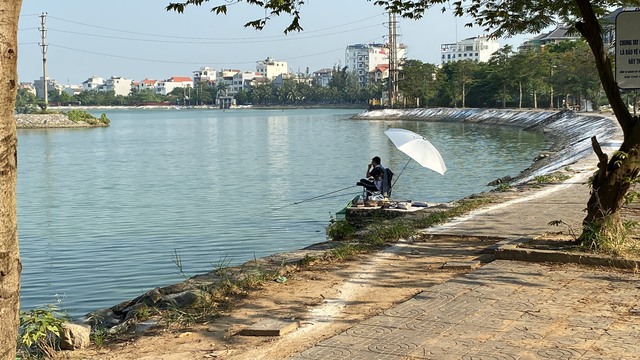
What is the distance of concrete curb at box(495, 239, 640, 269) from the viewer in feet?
26.7

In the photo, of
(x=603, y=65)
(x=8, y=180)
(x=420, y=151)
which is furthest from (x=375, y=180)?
(x=8, y=180)

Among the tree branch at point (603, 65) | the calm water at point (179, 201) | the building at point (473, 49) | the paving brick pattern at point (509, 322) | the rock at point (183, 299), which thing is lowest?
the calm water at point (179, 201)

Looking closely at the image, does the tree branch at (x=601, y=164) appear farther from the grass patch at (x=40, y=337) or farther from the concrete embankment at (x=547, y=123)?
the concrete embankment at (x=547, y=123)

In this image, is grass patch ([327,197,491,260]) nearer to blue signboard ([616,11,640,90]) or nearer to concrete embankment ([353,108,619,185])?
blue signboard ([616,11,640,90])

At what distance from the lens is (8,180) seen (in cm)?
375

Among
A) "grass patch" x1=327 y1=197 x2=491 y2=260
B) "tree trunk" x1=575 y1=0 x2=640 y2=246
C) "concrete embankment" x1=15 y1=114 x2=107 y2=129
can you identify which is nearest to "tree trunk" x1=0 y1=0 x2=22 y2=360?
"grass patch" x1=327 y1=197 x2=491 y2=260

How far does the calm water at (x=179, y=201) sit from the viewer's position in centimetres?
1435

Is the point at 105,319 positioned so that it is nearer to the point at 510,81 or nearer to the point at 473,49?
the point at 510,81

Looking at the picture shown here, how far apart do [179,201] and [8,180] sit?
21.7 metres

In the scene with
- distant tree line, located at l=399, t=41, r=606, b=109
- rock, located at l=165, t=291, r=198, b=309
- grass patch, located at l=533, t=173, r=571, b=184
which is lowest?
rock, located at l=165, t=291, r=198, b=309

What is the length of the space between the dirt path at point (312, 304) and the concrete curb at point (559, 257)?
0.39 metres

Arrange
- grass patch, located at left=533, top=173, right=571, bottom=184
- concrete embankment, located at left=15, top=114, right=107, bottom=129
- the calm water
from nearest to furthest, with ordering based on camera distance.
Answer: the calm water
grass patch, located at left=533, top=173, right=571, bottom=184
concrete embankment, located at left=15, top=114, right=107, bottom=129

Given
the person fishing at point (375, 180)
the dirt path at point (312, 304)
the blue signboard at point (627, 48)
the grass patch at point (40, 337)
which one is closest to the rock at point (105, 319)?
the grass patch at point (40, 337)

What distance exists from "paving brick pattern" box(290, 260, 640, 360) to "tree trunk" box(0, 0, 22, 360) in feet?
Result: 7.40
